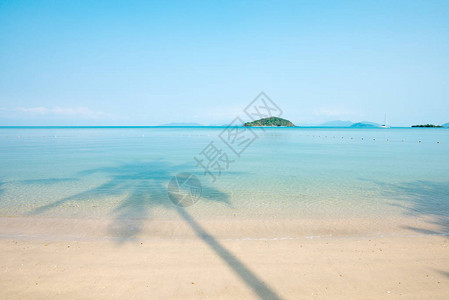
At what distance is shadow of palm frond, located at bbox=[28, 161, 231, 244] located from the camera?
7.53 meters

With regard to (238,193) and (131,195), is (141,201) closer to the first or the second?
(131,195)

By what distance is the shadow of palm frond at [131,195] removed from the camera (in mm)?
7525

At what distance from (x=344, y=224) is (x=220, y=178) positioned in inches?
320

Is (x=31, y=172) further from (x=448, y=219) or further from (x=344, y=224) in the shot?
(x=448, y=219)

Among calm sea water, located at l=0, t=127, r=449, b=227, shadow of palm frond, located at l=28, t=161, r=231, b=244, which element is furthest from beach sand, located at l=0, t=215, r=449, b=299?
calm sea water, located at l=0, t=127, r=449, b=227

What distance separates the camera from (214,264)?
5.10 metres

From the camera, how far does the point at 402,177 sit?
14727mm

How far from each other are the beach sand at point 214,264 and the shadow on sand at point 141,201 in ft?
0.17

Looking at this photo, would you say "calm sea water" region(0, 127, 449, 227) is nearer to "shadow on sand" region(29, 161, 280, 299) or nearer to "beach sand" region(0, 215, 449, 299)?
"shadow on sand" region(29, 161, 280, 299)

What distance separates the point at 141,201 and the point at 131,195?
3.77ft

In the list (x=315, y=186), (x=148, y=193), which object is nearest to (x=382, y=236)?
(x=315, y=186)

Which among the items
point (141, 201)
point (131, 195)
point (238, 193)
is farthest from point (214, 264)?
point (131, 195)

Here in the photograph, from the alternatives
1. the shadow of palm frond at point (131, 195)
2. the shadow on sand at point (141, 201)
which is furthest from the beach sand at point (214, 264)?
the shadow of palm frond at point (131, 195)

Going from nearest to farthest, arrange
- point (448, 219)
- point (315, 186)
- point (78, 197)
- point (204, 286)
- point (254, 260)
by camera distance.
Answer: point (204, 286) < point (254, 260) < point (448, 219) < point (78, 197) < point (315, 186)
